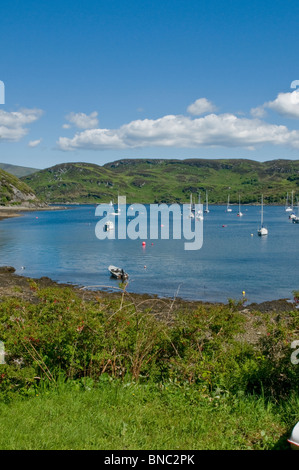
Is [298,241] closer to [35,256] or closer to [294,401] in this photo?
[35,256]

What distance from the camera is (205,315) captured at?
32.8 feet

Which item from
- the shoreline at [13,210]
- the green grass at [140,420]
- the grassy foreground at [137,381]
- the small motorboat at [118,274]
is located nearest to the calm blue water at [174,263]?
the small motorboat at [118,274]

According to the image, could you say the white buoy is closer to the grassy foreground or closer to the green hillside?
the grassy foreground

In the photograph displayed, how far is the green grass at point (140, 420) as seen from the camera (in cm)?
625

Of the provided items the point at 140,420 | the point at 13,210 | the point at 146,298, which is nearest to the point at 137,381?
the point at 140,420

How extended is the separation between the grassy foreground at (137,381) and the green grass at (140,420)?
0.02 m

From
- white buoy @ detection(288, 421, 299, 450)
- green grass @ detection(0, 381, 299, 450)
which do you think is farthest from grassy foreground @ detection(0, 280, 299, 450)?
white buoy @ detection(288, 421, 299, 450)

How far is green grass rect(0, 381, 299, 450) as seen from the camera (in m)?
6.25

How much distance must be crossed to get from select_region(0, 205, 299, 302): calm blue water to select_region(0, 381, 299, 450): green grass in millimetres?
26053

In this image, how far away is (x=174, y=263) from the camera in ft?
171

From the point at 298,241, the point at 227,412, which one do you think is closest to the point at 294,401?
the point at 227,412

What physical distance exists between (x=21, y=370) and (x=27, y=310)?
2.53 metres

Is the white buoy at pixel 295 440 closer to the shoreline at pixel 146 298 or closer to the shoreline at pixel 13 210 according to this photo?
the shoreline at pixel 146 298

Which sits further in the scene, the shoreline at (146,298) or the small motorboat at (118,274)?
the small motorboat at (118,274)
